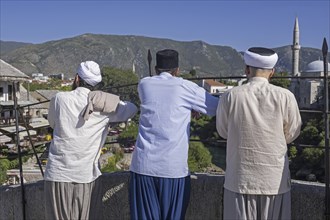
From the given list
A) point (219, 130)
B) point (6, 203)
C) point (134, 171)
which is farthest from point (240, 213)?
point (6, 203)

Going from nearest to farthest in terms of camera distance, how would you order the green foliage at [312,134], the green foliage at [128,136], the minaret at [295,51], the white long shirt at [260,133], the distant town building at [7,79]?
the white long shirt at [260,133] < the green foliage at [128,136] < the distant town building at [7,79] < the green foliage at [312,134] < the minaret at [295,51]

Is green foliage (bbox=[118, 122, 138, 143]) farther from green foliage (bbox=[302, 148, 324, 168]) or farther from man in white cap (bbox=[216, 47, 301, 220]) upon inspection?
green foliage (bbox=[302, 148, 324, 168])

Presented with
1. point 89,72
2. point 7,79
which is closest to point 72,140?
point 89,72

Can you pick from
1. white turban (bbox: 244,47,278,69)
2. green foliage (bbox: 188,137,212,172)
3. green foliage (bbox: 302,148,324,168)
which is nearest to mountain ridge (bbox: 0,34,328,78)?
green foliage (bbox: 188,137,212,172)

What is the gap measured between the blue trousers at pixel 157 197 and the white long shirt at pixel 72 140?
34 cm

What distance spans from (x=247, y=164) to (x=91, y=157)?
3.24 feet

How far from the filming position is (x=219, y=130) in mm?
2584

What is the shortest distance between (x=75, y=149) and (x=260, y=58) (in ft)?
4.02

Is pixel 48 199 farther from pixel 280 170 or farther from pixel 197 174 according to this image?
pixel 280 170

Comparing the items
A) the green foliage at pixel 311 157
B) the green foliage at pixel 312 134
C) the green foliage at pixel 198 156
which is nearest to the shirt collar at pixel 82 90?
the green foliage at pixel 312 134

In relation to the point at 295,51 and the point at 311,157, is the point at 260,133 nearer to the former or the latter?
the point at 311,157

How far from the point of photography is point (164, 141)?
2619 mm

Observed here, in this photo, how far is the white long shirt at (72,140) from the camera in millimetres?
2840

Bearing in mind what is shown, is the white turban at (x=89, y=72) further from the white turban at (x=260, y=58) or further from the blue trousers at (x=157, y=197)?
the white turban at (x=260, y=58)
